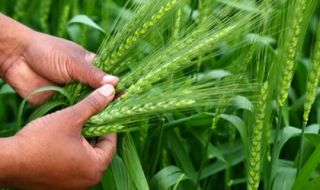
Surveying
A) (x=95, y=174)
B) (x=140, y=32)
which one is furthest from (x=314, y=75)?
(x=95, y=174)

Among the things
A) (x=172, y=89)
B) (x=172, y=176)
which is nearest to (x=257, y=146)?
(x=172, y=89)

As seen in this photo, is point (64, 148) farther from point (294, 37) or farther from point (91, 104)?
point (294, 37)

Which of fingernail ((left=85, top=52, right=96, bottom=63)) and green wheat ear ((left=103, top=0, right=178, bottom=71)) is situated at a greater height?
green wheat ear ((left=103, top=0, right=178, bottom=71))

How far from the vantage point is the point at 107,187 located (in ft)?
5.11

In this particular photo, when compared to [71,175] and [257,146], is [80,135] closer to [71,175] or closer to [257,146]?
[71,175]

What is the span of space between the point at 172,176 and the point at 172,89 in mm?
263

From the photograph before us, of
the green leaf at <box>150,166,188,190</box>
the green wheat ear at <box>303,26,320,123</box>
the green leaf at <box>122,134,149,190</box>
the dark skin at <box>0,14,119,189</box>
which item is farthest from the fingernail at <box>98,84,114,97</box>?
the green wheat ear at <box>303,26,320,123</box>

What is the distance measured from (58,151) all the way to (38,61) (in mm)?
299

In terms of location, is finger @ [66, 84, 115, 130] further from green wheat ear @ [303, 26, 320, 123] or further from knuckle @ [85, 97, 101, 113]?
green wheat ear @ [303, 26, 320, 123]

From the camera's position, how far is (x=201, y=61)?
1.43 metres

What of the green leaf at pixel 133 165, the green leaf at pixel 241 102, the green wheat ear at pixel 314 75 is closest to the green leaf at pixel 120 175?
the green leaf at pixel 133 165

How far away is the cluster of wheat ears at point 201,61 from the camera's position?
1.37 metres

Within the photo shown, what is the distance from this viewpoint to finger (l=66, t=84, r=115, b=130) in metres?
1.39

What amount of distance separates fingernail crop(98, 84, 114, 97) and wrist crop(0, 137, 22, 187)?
0.18m
